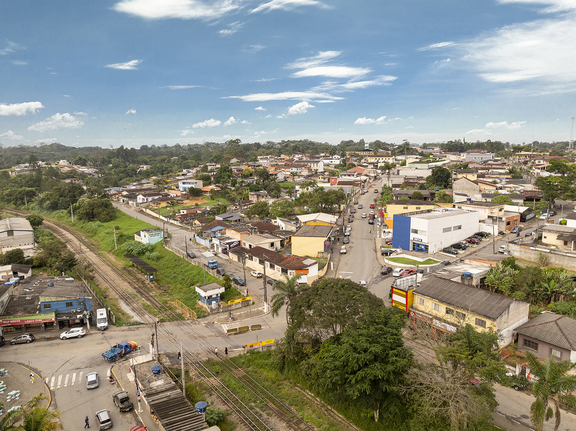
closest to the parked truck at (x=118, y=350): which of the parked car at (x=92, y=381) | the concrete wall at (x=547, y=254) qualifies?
the parked car at (x=92, y=381)

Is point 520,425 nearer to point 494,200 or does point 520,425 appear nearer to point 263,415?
point 263,415

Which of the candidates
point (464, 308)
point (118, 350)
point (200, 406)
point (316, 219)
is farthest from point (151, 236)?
point (464, 308)

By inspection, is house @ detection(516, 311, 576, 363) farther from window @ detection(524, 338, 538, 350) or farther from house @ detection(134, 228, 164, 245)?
house @ detection(134, 228, 164, 245)

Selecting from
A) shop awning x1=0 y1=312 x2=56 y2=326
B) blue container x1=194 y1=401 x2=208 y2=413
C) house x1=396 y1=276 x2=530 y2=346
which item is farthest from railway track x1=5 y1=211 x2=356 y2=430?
house x1=396 y1=276 x2=530 y2=346

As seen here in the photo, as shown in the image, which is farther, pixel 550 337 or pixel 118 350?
pixel 118 350

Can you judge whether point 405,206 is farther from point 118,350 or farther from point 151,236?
point 118,350

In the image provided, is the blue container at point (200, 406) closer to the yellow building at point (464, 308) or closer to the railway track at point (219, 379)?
the railway track at point (219, 379)
